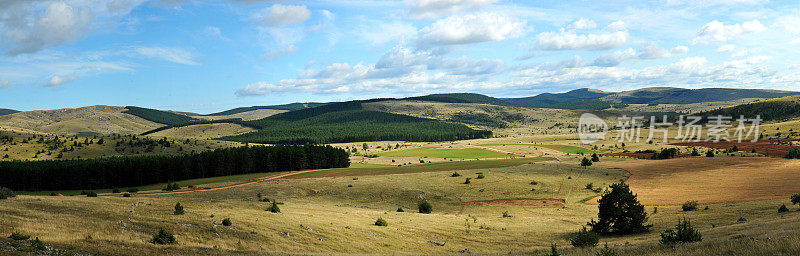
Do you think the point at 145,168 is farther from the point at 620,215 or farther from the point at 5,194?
the point at 620,215

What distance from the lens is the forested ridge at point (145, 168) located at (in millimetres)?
98000

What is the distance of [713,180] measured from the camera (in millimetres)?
66812

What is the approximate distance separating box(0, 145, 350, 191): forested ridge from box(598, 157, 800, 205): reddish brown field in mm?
88026

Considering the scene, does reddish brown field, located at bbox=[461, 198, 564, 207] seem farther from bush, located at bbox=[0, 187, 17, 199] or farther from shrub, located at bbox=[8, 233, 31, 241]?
bush, located at bbox=[0, 187, 17, 199]

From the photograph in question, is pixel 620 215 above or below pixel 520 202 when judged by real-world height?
above

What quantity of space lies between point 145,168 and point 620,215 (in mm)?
111202

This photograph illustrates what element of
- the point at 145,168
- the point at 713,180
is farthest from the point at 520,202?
the point at 145,168

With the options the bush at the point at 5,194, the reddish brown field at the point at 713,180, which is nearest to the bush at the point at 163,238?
the bush at the point at 5,194

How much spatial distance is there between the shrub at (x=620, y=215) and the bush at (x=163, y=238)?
33.3 meters

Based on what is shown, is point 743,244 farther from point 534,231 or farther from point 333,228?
point 333,228

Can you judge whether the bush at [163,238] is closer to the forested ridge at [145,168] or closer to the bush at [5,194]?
the bush at [5,194]

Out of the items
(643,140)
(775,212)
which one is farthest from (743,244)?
(643,140)

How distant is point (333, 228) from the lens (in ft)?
106

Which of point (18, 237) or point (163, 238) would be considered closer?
point (18, 237)
